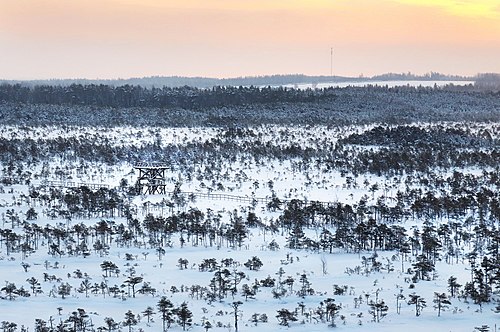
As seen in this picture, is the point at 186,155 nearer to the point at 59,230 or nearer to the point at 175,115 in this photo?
the point at 59,230

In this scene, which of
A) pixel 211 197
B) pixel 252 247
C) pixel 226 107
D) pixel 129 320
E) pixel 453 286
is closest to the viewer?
pixel 129 320

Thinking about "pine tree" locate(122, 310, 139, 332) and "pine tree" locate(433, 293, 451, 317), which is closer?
"pine tree" locate(122, 310, 139, 332)

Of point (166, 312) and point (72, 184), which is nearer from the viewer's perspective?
point (166, 312)

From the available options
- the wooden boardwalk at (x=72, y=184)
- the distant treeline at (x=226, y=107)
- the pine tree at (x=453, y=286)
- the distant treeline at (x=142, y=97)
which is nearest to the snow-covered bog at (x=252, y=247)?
the pine tree at (x=453, y=286)

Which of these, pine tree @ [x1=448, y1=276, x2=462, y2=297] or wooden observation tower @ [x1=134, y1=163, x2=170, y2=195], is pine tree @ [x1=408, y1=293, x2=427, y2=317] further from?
wooden observation tower @ [x1=134, y1=163, x2=170, y2=195]

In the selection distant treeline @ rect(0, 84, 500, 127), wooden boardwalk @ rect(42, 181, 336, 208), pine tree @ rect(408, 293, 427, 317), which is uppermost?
distant treeline @ rect(0, 84, 500, 127)

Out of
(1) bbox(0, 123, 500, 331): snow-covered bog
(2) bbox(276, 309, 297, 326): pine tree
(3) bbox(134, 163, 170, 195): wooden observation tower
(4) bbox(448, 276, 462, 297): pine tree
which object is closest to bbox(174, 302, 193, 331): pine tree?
(1) bbox(0, 123, 500, 331): snow-covered bog

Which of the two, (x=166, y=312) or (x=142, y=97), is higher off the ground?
(x=142, y=97)

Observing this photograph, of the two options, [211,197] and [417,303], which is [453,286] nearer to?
[417,303]

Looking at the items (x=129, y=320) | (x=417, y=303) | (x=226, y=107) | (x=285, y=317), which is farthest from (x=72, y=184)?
(x=226, y=107)

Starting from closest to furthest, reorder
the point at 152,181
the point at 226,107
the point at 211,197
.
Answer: the point at 211,197 → the point at 152,181 → the point at 226,107

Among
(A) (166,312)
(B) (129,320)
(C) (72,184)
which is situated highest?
(C) (72,184)
